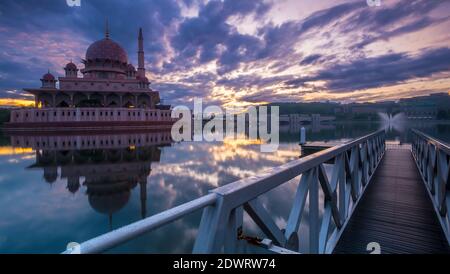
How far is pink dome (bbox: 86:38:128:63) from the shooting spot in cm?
5238

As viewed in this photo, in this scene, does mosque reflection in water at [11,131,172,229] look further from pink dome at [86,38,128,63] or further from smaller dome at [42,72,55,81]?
pink dome at [86,38,128,63]

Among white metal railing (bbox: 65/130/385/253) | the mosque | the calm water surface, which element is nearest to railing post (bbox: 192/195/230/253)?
white metal railing (bbox: 65/130/385/253)

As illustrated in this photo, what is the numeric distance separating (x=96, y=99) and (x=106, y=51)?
37.7 feet

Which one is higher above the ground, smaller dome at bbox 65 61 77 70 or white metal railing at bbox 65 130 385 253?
smaller dome at bbox 65 61 77 70

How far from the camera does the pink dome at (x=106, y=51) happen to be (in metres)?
52.4

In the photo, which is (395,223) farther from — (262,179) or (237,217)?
(237,217)

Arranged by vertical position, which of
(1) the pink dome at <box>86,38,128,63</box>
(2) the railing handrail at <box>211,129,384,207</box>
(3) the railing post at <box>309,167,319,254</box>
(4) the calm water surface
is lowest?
(4) the calm water surface

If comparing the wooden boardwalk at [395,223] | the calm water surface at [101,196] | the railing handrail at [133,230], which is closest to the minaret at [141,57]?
the calm water surface at [101,196]

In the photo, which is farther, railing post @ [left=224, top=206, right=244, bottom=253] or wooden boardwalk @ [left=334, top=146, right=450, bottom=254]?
wooden boardwalk @ [left=334, top=146, right=450, bottom=254]

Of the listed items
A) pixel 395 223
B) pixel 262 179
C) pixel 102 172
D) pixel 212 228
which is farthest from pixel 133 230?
pixel 102 172

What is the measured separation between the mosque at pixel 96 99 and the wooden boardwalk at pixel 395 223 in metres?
46.5

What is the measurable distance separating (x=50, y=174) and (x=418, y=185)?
59.5 feet

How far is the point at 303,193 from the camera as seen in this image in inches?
110

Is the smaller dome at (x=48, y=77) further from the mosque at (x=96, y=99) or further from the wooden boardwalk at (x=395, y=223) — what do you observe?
the wooden boardwalk at (x=395, y=223)
